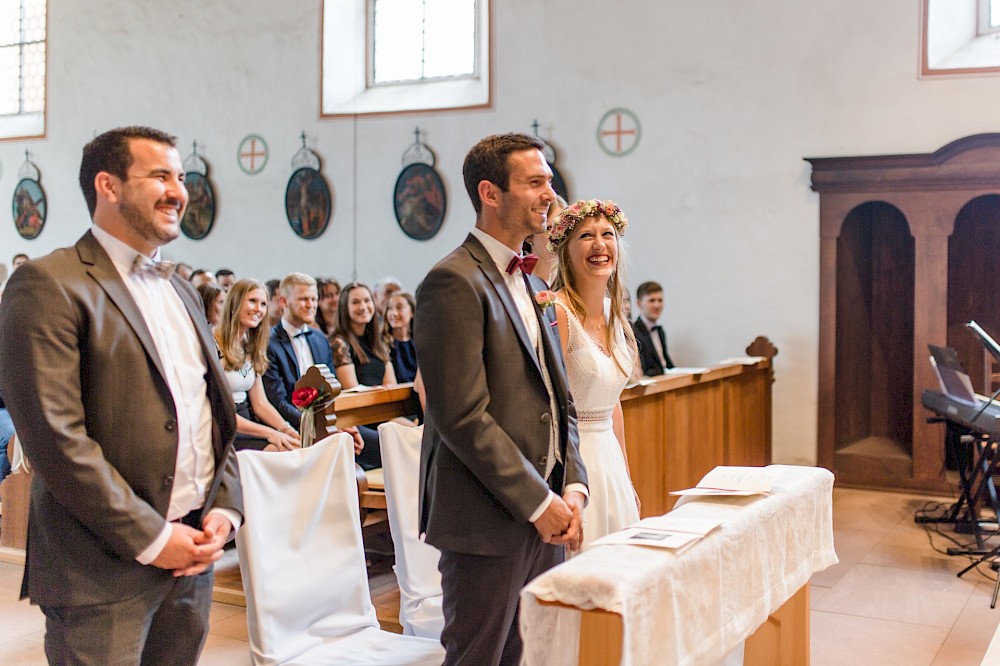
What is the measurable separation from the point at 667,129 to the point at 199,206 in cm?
529

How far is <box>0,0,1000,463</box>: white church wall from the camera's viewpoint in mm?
8383

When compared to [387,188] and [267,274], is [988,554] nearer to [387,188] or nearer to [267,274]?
[387,188]

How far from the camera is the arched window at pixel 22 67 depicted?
12758 mm

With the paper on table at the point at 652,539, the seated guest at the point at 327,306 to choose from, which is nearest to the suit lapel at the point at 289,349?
the seated guest at the point at 327,306

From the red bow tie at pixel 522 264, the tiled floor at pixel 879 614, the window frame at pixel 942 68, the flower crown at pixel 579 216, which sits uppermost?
the window frame at pixel 942 68

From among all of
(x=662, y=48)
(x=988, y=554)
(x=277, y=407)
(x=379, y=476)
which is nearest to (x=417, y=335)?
(x=379, y=476)

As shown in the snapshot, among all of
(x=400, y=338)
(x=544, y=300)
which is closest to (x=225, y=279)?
(x=400, y=338)

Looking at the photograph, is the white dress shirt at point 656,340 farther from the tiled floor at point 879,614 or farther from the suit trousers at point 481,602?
the suit trousers at point 481,602

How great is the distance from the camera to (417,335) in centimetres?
240

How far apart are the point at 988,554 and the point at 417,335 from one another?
423 cm

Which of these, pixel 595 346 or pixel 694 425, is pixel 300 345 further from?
pixel 595 346

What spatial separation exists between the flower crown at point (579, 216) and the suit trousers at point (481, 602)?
1048 millimetres

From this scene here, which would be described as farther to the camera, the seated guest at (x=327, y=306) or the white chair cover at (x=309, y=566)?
the seated guest at (x=327, y=306)

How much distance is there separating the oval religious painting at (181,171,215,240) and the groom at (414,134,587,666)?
9233mm
